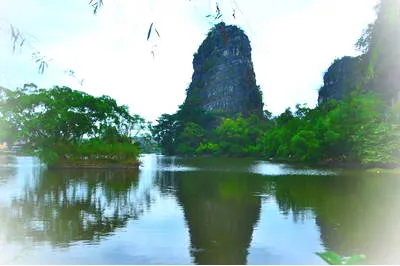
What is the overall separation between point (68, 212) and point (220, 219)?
481 centimetres

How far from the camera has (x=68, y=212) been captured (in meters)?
14.6

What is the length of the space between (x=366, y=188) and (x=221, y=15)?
2082cm

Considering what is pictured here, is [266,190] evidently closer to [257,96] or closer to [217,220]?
[217,220]

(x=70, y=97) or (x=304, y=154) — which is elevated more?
(x=70, y=97)

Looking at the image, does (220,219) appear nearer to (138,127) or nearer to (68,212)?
(68,212)

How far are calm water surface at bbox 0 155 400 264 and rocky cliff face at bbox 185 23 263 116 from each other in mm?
84720

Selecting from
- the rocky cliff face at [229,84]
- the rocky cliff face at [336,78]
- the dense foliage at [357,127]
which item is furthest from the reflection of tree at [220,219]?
the rocky cliff face at [229,84]

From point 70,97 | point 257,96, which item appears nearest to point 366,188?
point 70,97

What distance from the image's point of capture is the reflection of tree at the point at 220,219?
9.29 m

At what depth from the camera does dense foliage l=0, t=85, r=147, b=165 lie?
3512cm

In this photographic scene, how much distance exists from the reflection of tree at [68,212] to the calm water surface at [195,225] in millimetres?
27

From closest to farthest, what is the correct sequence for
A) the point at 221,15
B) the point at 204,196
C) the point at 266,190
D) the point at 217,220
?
1. the point at 221,15
2. the point at 217,220
3. the point at 204,196
4. the point at 266,190

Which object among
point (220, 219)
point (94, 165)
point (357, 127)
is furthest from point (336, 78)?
point (220, 219)

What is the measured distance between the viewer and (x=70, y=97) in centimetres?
3681
